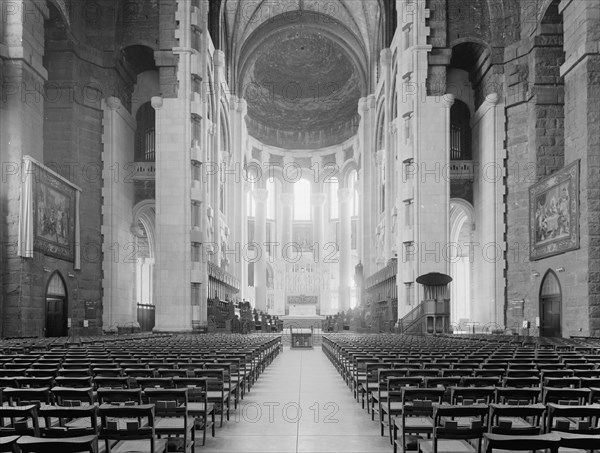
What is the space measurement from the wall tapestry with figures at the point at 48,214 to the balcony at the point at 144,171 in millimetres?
7357

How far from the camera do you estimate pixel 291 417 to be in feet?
34.3

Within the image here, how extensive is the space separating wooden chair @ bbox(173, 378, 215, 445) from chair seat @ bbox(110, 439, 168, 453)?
3.96 feet

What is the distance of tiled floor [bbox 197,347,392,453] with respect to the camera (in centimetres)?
845

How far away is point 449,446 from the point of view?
6.57m

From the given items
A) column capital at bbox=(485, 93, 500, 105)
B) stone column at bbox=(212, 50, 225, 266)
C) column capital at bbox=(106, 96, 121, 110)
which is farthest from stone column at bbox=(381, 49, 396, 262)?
column capital at bbox=(106, 96, 121, 110)

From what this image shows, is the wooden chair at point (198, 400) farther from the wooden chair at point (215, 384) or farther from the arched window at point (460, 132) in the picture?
the arched window at point (460, 132)

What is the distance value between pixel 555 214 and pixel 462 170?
10.6 m

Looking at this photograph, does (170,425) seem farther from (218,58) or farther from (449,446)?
(218,58)

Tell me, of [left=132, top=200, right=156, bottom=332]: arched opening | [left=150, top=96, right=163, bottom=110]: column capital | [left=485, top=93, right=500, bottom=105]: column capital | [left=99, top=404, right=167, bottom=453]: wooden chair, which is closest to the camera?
[left=99, top=404, right=167, bottom=453]: wooden chair

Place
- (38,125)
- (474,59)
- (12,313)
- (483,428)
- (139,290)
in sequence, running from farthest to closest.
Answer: (139,290) < (474,59) < (38,125) < (12,313) < (483,428)

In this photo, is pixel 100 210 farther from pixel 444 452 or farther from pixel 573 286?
pixel 444 452

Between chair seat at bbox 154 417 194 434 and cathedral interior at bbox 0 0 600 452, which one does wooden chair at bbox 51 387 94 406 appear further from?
cathedral interior at bbox 0 0 600 452

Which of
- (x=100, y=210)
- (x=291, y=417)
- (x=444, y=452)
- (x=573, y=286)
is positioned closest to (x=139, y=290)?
(x=100, y=210)

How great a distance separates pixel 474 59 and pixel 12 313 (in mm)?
26399
